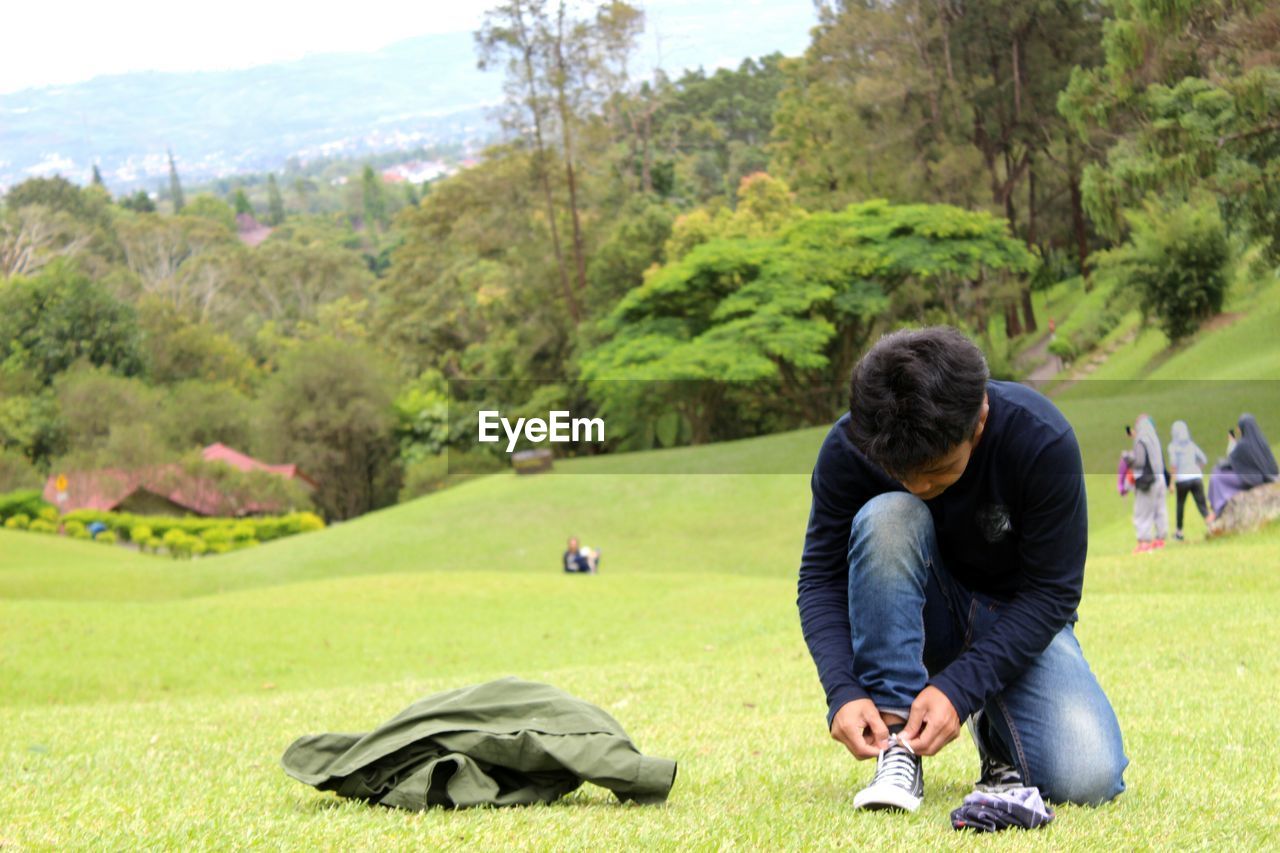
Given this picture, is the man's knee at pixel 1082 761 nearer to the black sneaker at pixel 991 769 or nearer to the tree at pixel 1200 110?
the black sneaker at pixel 991 769

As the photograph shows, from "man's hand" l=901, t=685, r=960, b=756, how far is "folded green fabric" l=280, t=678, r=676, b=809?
0.65 m

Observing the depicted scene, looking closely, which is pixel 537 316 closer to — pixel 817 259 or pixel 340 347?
pixel 340 347

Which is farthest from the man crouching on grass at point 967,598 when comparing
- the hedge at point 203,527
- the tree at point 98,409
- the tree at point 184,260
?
the tree at point 184,260

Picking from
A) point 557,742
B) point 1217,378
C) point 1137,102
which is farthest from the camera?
point 1217,378

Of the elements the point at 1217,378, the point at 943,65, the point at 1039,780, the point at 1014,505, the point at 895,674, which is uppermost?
the point at 943,65

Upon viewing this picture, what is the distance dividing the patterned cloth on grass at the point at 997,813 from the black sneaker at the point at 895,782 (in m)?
0.18

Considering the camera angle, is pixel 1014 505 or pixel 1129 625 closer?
pixel 1014 505

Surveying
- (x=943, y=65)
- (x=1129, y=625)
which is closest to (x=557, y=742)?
(x=1129, y=625)

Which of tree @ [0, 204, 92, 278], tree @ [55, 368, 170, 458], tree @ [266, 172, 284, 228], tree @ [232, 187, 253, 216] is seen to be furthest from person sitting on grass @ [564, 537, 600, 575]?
tree @ [232, 187, 253, 216]

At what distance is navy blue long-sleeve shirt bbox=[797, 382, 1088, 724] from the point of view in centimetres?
306

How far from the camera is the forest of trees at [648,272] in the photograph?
36.4m

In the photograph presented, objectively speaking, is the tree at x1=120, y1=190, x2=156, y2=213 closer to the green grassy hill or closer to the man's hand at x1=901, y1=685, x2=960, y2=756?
the green grassy hill

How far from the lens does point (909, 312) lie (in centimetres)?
4106

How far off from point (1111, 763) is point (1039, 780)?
0.17 m
